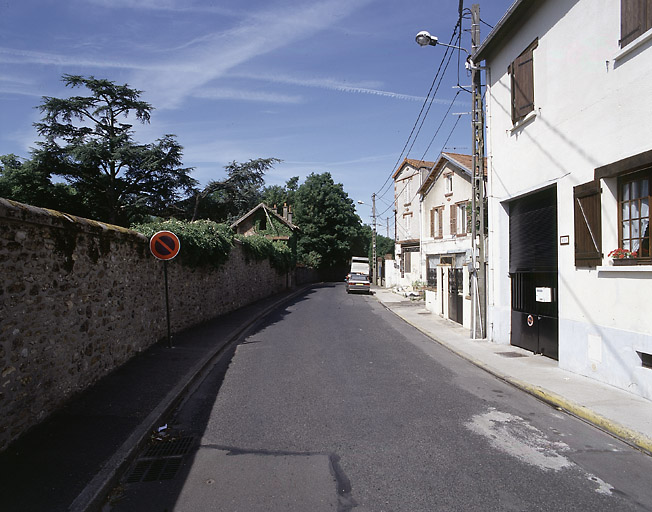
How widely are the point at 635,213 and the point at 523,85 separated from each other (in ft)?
15.2

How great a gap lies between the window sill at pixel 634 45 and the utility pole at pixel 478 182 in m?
5.05

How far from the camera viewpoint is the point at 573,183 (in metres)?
8.34

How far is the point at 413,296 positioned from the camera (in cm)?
2831

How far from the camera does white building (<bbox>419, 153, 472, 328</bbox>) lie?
25.9 meters

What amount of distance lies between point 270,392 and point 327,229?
48.7 meters

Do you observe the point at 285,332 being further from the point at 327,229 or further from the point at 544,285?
the point at 327,229

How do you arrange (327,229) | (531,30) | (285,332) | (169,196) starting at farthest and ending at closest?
(327,229)
(169,196)
(285,332)
(531,30)

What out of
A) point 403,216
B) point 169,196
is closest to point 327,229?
point 403,216

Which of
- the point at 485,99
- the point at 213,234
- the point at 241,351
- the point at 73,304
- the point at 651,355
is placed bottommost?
the point at 241,351

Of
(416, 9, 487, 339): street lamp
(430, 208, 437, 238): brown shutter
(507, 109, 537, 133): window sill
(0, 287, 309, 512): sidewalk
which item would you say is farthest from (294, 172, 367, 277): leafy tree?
(0, 287, 309, 512): sidewalk

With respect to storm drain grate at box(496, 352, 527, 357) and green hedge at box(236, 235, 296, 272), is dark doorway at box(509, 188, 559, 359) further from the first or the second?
green hedge at box(236, 235, 296, 272)

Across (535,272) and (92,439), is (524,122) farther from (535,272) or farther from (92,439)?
(92,439)

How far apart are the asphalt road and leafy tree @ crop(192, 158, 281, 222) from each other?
108 feet

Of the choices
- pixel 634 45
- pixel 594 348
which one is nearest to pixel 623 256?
pixel 594 348
